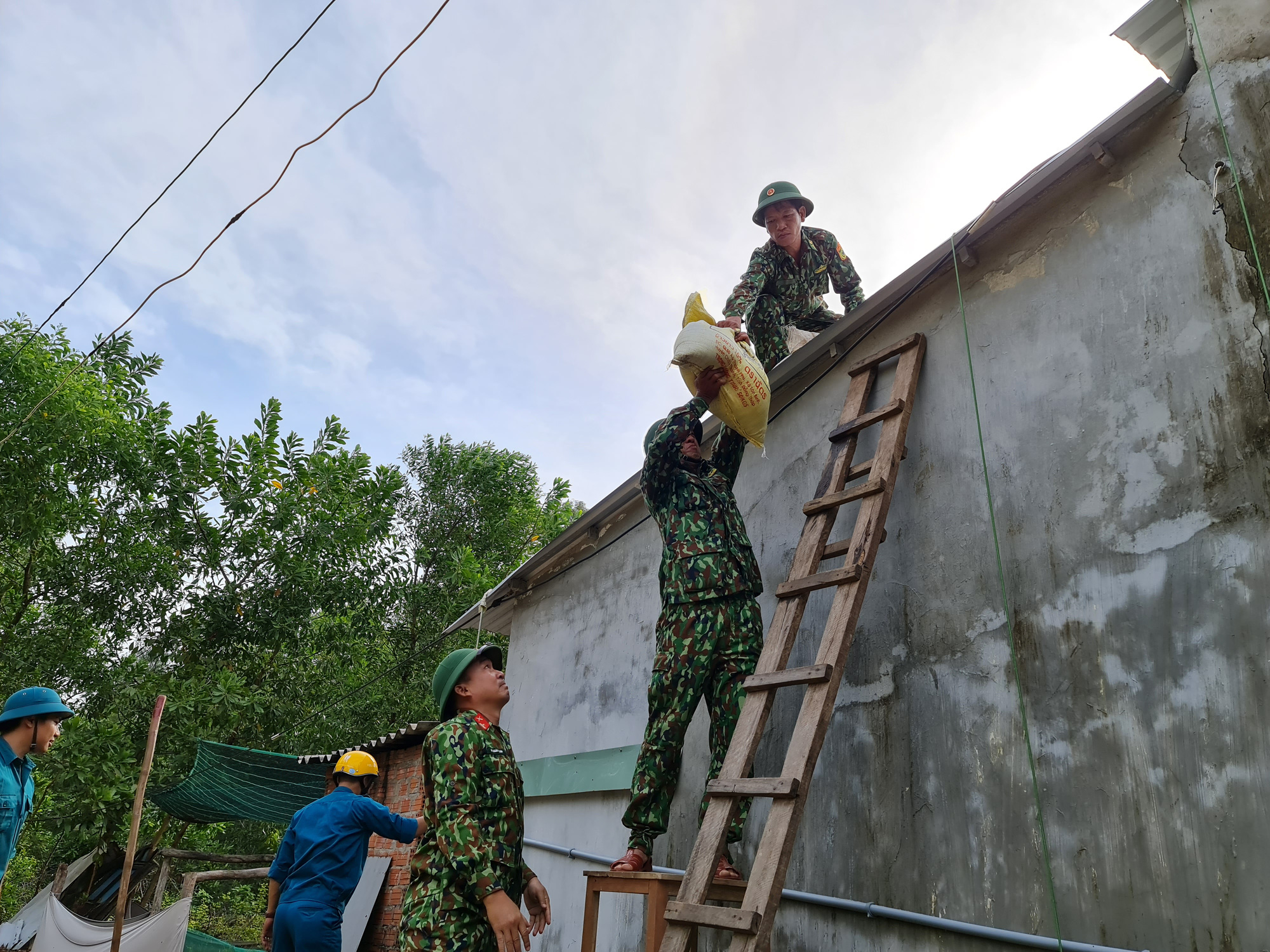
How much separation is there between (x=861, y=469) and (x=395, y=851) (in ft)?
22.5

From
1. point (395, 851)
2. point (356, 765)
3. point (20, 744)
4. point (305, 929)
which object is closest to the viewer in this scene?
point (20, 744)

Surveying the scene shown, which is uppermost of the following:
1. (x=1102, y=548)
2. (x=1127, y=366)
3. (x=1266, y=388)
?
(x=1127, y=366)

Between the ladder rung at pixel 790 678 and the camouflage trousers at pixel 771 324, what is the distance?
203 cm

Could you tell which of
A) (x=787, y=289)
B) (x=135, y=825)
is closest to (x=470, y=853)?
(x=787, y=289)

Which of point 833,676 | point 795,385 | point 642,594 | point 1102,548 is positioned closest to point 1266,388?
point 1102,548

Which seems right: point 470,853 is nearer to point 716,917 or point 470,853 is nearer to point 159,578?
point 716,917

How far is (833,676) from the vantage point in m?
2.75

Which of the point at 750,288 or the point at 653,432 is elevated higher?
the point at 750,288

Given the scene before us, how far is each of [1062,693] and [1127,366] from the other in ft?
3.39

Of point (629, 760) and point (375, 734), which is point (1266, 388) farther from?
point (375, 734)

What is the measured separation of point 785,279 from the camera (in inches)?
180

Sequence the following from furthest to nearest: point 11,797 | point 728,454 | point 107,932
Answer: point 107,932
point 728,454
point 11,797

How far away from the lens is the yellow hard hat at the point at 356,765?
4715 millimetres

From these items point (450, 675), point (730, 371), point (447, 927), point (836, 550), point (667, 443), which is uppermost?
point (730, 371)
